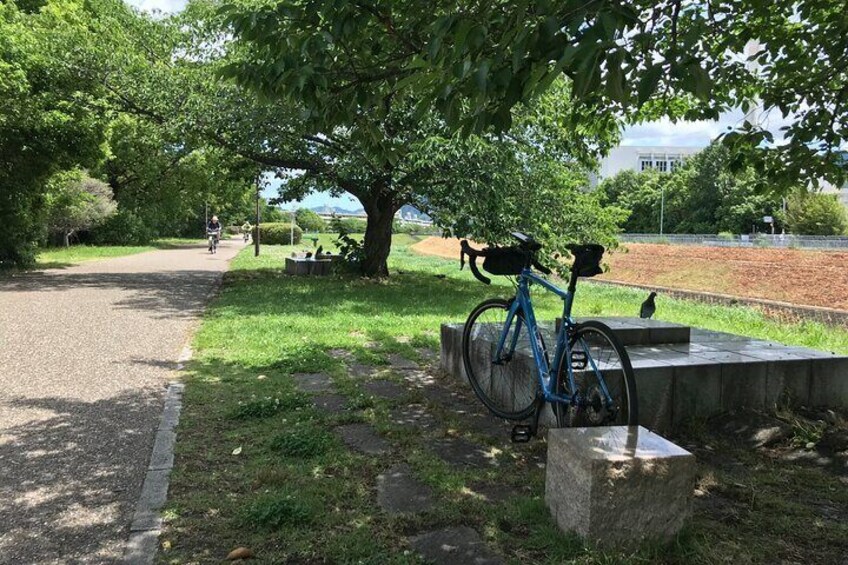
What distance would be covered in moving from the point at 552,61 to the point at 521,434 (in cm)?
235

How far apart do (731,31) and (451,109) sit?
449cm

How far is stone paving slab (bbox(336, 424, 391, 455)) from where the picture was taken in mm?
4273

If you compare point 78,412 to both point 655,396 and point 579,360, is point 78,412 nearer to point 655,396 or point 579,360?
point 579,360

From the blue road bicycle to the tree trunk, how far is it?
11.1 m

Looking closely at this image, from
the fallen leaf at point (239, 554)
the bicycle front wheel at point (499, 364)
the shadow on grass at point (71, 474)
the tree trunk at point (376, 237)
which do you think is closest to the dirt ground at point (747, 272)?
the tree trunk at point (376, 237)

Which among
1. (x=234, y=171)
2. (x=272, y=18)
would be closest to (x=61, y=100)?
(x=234, y=171)

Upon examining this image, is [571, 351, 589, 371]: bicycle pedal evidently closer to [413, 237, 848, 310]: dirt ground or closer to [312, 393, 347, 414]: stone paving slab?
[312, 393, 347, 414]: stone paving slab

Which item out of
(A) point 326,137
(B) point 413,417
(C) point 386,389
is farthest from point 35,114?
(B) point 413,417

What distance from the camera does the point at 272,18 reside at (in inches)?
147

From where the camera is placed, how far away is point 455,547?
2.98 meters

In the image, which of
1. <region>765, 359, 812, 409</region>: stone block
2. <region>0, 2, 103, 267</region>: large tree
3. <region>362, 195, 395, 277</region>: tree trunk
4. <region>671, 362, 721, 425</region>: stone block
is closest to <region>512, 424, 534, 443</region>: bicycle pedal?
<region>671, 362, 721, 425</region>: stone block

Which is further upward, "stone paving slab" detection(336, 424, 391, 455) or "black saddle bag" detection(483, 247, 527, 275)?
"black saddle bag" detection(483, 247, 527, 275)

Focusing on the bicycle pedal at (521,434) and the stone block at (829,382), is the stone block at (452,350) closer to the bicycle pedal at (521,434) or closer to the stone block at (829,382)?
the bicycle pedal at (521,434)

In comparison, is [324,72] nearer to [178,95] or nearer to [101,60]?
[178,95]
